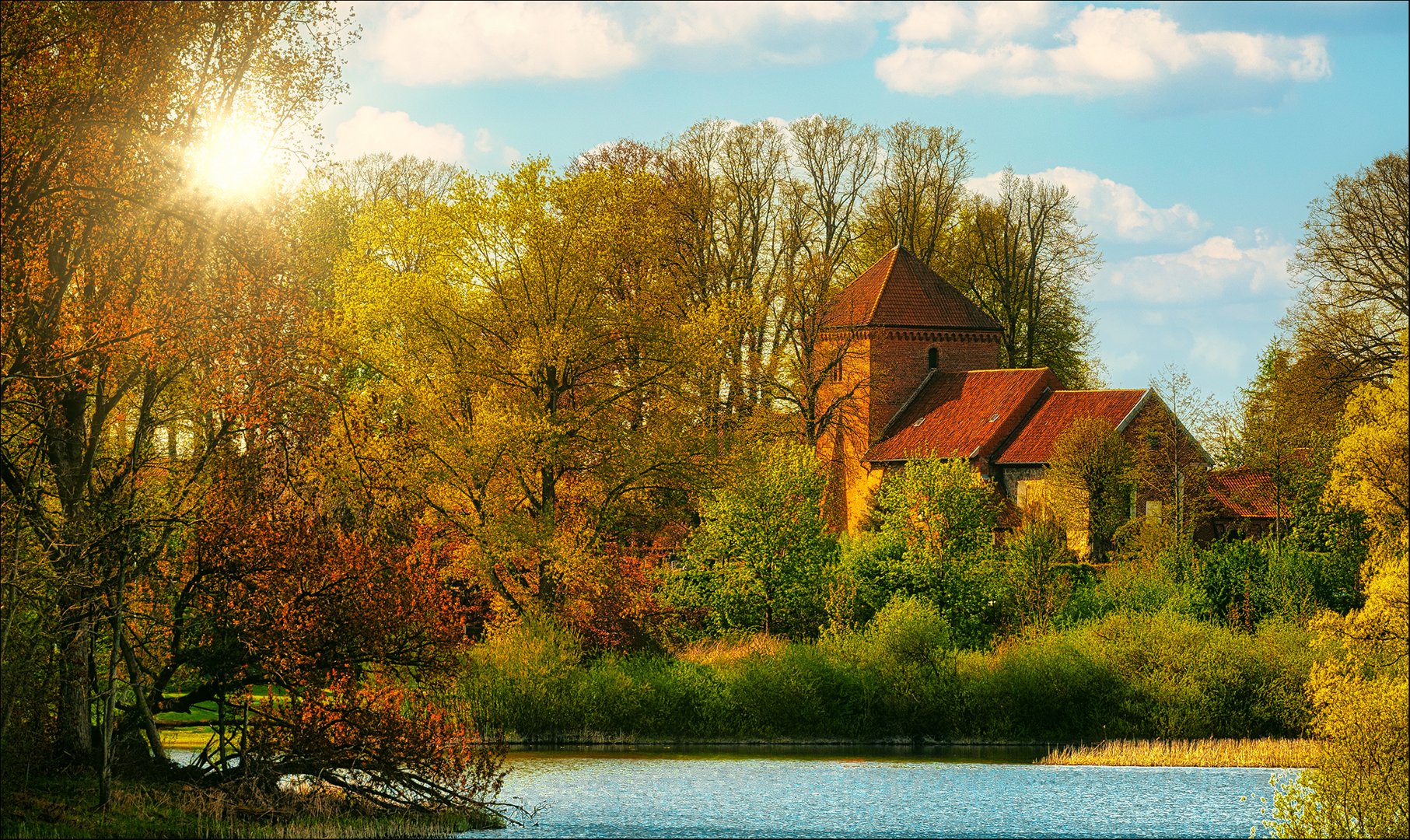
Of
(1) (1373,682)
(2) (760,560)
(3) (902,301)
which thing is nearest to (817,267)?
(3) (902,301)

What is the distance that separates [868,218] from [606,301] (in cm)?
3052

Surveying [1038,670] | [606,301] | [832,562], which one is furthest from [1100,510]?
[606,301]

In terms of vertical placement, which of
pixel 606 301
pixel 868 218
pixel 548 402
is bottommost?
pixel 548 402

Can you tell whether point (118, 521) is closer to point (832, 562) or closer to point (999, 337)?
point (832, 562)

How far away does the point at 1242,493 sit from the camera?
5103 centimetres

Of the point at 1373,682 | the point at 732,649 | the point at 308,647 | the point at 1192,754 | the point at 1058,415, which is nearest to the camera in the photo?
the point at 1373,682

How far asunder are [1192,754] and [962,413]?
2852 cm

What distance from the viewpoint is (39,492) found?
58.7ft

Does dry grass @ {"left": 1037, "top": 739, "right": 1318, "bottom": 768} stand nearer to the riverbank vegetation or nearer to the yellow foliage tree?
the riverbank vegetation

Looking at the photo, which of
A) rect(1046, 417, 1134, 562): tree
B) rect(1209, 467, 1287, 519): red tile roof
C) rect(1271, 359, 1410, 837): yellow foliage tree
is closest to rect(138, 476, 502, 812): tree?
rect(1271, 359, 1410, 837): yellow foliage tree

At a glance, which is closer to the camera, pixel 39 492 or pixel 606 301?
pixel 39 492

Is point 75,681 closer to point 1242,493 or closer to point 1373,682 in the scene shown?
point 1373,682

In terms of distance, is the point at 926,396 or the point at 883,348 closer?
the point at 883,348

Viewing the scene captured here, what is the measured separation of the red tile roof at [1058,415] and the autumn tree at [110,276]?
124 feet
